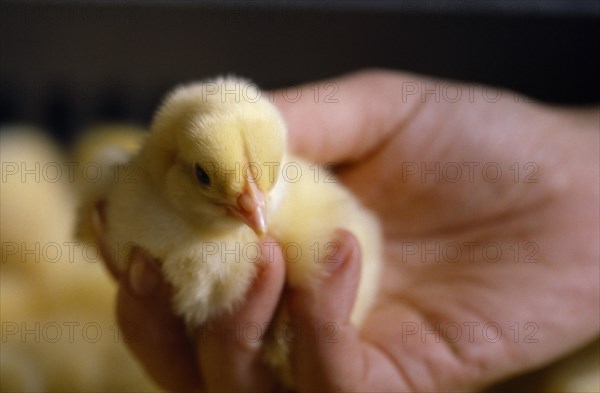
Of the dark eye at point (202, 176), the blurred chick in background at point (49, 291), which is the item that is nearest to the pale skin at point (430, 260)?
the dark eye at point (202, 176)

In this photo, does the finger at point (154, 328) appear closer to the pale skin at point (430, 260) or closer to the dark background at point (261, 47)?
the pale skin at point (430, 260)

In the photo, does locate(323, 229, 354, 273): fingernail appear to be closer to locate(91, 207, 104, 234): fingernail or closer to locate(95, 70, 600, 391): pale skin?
locate(95, 70, 600, 391): pale skin

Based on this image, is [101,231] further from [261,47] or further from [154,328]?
[261,47]

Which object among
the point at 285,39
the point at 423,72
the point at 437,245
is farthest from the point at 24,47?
the point at 437,245

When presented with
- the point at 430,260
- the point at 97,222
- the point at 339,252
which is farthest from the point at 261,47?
the point at 339,252

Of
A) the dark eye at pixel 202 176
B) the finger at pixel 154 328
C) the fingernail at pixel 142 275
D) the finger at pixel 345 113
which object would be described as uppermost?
the dark eye at pixel 202 176
